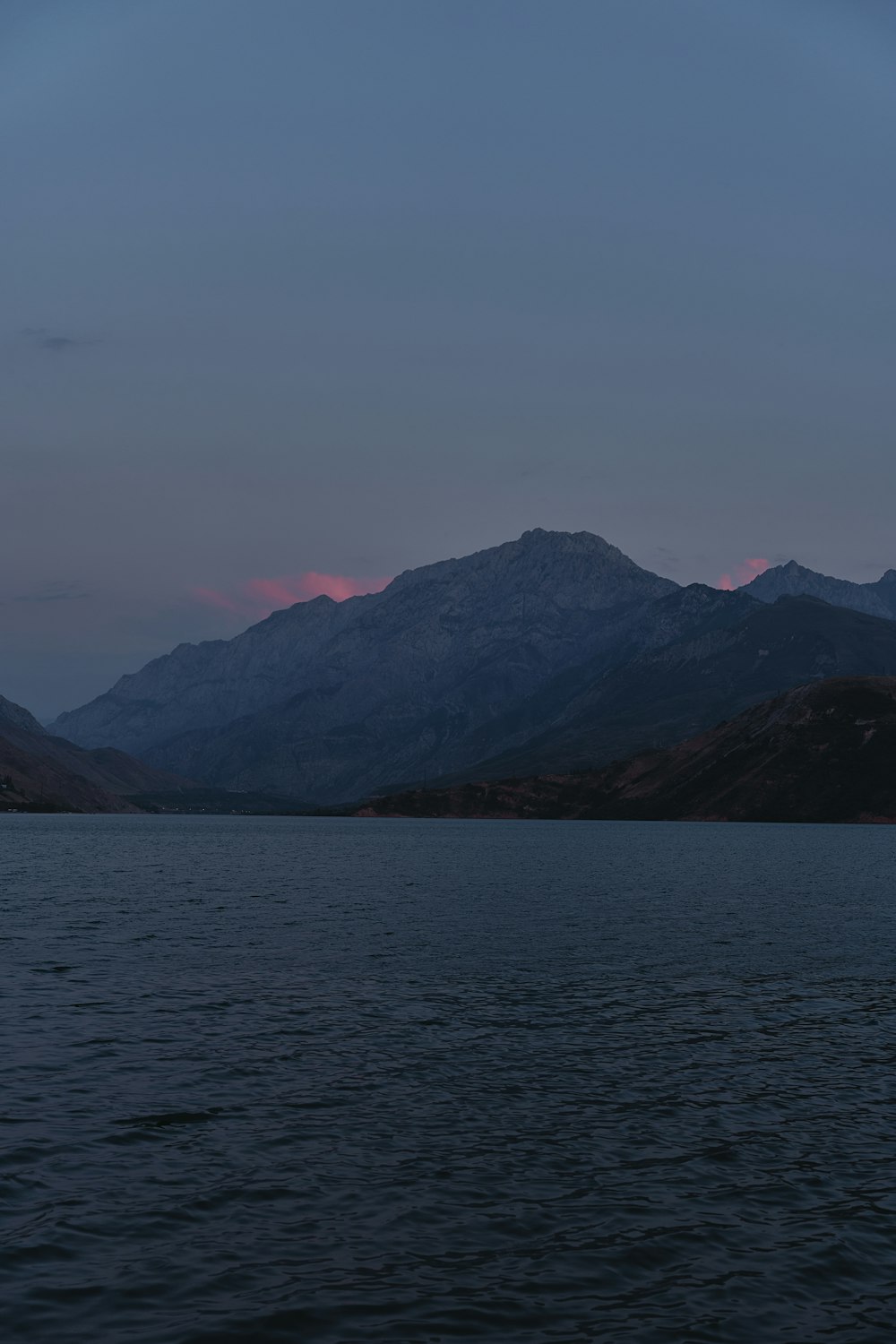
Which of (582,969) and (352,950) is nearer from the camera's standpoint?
(582,969)

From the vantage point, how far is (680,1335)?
68.3ft

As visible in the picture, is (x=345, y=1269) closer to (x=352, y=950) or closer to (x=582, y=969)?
(x=582, y=969)

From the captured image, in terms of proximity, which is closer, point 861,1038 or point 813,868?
point 861,1038

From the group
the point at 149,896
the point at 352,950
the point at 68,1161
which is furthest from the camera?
the point at 149,896

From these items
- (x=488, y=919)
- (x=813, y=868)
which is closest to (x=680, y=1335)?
(x=488, y=919)

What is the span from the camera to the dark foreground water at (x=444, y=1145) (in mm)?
22094

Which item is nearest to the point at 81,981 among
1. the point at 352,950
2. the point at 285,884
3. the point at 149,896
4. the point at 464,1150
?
the point at 352,950

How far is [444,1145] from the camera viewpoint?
3209 centimetres

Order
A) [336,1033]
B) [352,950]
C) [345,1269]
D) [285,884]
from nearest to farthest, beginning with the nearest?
[345,1269] → [336,1033] → [352,950] → [285,884]

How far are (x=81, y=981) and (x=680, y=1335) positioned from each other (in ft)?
148

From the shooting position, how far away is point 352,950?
72.8 meters

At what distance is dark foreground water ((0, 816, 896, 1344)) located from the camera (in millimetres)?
22094

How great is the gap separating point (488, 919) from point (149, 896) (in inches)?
1604

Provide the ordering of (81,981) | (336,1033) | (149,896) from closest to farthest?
(336,1033), (81,981), (149,896)
